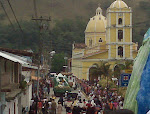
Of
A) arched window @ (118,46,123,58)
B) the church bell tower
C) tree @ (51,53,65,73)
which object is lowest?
tree @ (51,53,65,73)

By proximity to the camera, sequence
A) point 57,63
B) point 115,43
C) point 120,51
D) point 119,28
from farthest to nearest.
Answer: point 57,63 → point 120,51 → point 115,43 → point 119,28

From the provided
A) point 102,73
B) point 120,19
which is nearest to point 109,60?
point 120,19

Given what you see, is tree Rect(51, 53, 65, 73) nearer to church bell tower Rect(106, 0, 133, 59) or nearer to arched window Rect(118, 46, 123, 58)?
arched window Rect(118, 46, 123, 58)

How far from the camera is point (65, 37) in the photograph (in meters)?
108

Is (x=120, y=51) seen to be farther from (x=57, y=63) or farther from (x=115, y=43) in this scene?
(x=57, y=63)

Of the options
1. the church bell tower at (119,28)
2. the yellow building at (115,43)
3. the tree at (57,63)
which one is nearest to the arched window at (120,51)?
the yellow building at (115,43)

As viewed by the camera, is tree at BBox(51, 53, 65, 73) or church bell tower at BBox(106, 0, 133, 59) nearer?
church bell tower at BBox(106, 0, 133, 59)

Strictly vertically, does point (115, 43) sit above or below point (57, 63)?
above

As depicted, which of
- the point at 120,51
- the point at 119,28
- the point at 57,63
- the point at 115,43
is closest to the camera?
the point at 119,28

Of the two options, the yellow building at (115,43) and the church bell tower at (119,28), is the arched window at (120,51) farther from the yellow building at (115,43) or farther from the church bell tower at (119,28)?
the church bell tower at (119,28)

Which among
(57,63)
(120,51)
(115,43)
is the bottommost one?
(57,63)

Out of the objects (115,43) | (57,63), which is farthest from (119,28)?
(57,63)

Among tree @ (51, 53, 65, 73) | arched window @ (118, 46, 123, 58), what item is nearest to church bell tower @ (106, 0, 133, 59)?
arched window @ (118, 46, 123, 58)

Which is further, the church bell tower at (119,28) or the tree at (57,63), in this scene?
the tree at (57,63)
